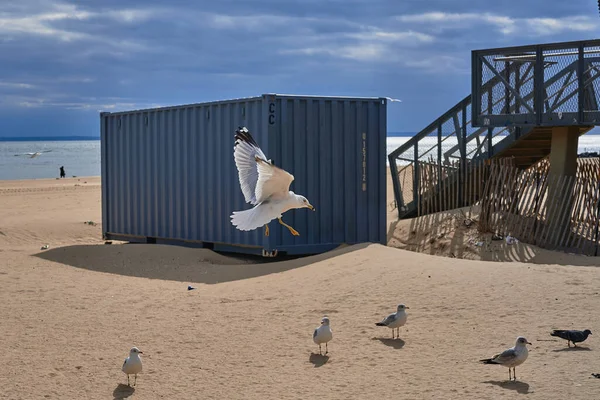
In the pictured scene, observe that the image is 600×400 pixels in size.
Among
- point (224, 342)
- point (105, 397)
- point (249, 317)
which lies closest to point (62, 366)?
point (105, 397)

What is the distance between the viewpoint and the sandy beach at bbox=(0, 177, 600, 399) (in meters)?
7.74

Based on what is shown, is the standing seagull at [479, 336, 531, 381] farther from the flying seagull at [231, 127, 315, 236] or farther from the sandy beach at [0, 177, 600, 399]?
the flying seagull at [231, 127, 315, 236]

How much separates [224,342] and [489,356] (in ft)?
9.55

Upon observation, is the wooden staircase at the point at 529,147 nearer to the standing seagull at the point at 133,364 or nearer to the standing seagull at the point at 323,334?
the standing seagull at the point at 323,334

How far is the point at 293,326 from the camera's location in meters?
9.95

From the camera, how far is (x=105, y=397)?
25.0 ft

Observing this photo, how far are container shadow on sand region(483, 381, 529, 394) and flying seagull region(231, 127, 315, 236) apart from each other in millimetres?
5236

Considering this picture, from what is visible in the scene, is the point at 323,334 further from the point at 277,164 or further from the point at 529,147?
the point at 529,147

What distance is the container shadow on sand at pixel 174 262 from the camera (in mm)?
13812

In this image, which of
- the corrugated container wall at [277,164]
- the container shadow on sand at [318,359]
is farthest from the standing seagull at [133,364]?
the corrugated container wall at [277,164]

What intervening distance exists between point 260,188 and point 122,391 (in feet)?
18.1

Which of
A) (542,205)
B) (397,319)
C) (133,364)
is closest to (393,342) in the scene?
(397,319)

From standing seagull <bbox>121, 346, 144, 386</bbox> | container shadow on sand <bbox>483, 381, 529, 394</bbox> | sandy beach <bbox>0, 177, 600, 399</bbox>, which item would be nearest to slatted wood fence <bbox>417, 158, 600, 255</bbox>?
sandy beach <bbox>0, 177, 600, 399</bbox>

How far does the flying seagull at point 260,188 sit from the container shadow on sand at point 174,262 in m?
1.27
